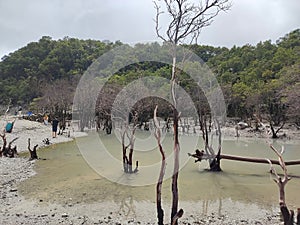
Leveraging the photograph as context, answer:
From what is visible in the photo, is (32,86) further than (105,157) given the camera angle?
Yes

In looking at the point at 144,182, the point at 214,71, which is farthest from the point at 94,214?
the point at 214,71

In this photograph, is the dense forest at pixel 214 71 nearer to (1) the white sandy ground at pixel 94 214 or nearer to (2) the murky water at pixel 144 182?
(2) the murky water at pixel 144 182

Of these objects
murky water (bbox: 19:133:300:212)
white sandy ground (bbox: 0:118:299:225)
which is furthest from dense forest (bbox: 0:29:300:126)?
white sandy ground (bbox: 0:118:299:225)

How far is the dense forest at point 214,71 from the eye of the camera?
26.8 m

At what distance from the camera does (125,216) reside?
750 cm

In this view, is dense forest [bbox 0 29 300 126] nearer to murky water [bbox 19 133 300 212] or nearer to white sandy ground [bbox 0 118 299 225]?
murky water [bbox 19 133 300 212]

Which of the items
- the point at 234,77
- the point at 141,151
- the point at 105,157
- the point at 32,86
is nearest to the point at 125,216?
the point at 105,157

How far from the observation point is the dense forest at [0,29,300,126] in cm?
2675

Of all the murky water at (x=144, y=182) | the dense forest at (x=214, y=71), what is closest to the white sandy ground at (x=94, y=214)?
the murky water at (x=144, y=182)

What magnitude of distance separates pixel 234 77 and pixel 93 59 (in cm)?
2063

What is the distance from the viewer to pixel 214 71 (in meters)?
30.5

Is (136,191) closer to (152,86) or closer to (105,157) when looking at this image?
(105,157)

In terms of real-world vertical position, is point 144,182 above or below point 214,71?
below

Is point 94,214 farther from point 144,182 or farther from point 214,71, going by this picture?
point 214,71
